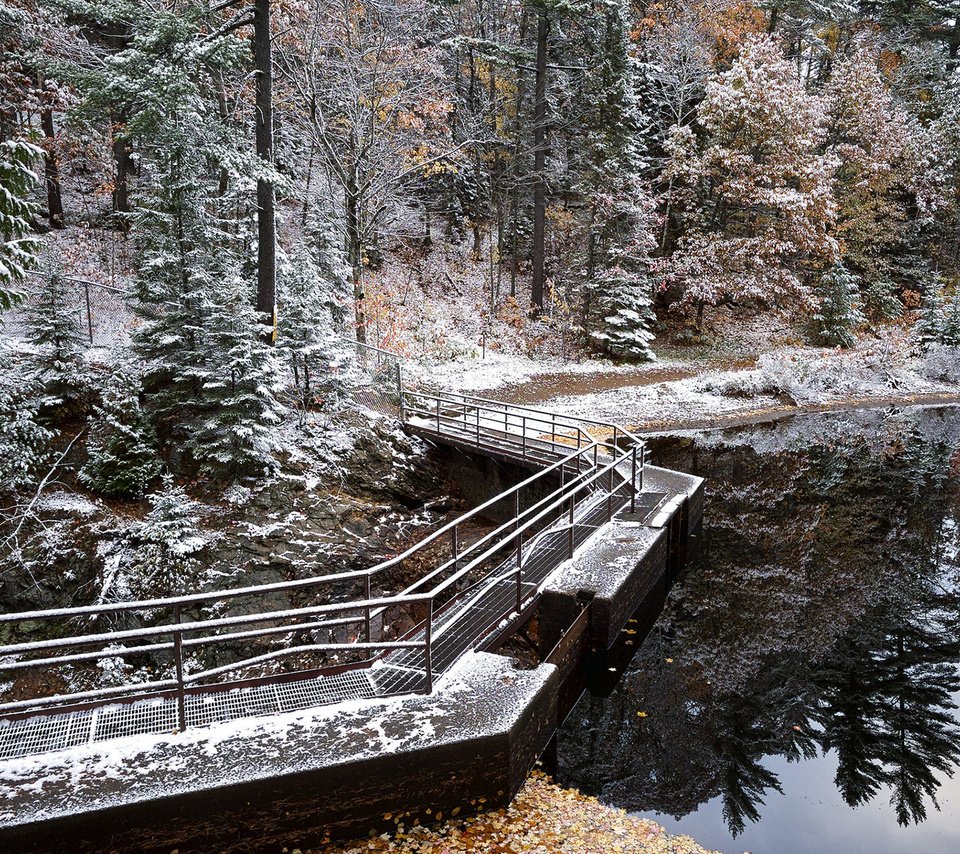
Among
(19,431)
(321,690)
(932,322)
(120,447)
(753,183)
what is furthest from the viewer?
(932,322)

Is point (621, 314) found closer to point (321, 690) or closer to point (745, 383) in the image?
point (745, 383)

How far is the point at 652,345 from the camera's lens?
27672 mm

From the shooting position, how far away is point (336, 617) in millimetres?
10406

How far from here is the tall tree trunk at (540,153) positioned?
25656 mm

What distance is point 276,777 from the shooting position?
4.89m

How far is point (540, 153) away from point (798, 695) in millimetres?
23103

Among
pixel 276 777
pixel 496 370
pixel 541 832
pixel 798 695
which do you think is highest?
pixel 496 370

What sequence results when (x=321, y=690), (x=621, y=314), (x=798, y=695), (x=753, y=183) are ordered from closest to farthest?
1. (x=321, y=690)
2. (x=798, y=695)
3. (x=621, y=314)
4. (x=753, y=183)

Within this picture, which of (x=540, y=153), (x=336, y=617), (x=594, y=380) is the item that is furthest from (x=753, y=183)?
(x=336, y=617)

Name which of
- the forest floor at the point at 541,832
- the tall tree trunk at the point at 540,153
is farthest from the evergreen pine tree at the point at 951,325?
the forest floor at the point at 541,832

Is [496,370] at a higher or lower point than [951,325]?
lower

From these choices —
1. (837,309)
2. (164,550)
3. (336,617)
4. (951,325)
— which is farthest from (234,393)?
(951,325)

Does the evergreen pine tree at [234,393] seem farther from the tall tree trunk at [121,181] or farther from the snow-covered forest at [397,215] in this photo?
the tall tree trunk at [121,181]

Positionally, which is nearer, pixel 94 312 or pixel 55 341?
pixel 55 341
